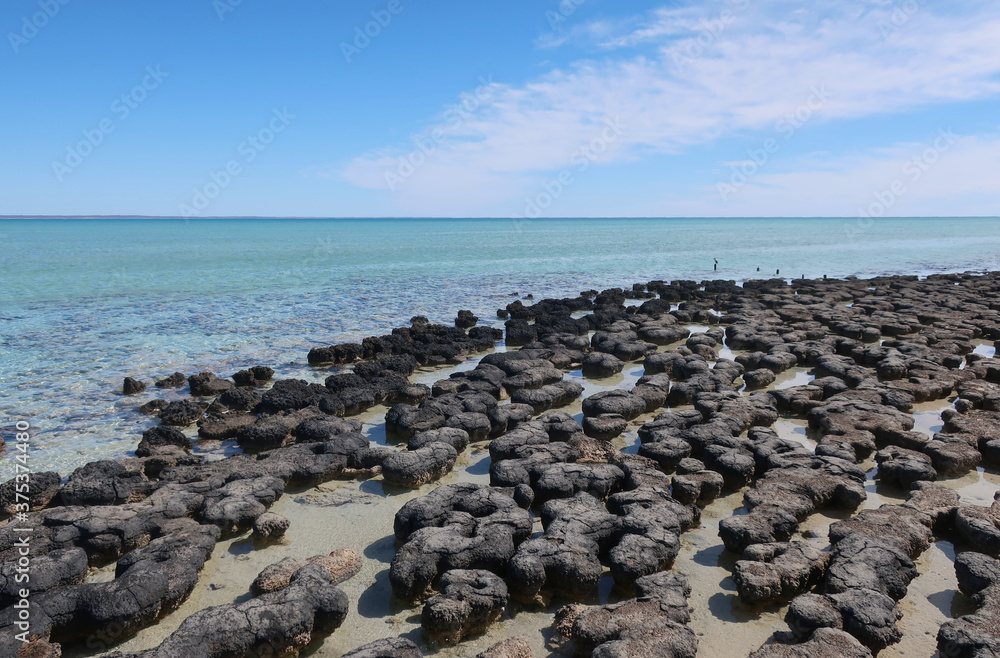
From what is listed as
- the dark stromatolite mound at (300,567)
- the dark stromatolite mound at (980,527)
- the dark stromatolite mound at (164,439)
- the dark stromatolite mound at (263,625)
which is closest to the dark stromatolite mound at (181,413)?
the dark stromatolite mound at (164,439)

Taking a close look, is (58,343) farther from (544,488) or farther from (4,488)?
(544,488)

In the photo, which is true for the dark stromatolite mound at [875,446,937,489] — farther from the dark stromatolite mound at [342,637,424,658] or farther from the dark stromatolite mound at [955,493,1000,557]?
the dark stromatolite mound at [342,637,424,658]

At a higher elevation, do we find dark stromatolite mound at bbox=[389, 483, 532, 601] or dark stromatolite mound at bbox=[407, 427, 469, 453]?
dark stromatolite mound at bbox=[407, 427, 469, 453]

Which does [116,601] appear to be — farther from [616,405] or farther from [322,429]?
[616,405]

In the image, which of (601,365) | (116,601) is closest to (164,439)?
(116,601)

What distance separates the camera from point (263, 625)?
5.62m

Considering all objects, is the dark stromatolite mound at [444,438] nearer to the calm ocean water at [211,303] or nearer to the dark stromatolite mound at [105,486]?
the dark stromatolite mound at [105,486]

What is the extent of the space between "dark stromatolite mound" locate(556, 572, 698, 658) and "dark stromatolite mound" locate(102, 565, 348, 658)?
7.63 feet

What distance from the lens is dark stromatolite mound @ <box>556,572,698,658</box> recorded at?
211 inches

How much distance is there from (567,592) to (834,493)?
175 inches

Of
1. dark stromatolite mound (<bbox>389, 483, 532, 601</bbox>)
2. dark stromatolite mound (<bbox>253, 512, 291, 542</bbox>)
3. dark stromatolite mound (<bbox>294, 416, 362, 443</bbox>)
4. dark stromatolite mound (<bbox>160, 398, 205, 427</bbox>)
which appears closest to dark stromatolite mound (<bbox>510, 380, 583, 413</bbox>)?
dark stromatolite mound (<bbox>294, 416, 362, 443</bbox>)

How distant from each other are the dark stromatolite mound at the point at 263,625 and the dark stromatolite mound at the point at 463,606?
0.94m


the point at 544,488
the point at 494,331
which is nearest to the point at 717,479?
the point at 544,488

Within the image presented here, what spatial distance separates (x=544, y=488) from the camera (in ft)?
27.8
